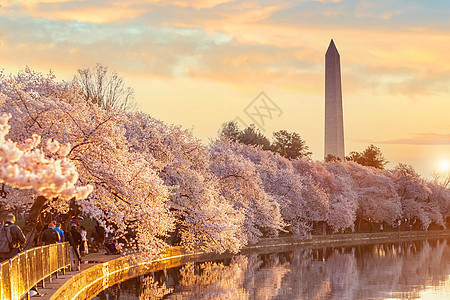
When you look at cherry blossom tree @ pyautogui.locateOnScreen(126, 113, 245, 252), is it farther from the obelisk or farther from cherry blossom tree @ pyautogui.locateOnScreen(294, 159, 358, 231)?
the obelisk

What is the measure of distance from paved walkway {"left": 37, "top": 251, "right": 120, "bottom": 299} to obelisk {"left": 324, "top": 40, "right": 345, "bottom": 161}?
66904mm

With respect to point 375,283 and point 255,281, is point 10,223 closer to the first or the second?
point 255,281

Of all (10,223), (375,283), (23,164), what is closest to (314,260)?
(375,283)

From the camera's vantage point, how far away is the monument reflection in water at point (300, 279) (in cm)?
3222

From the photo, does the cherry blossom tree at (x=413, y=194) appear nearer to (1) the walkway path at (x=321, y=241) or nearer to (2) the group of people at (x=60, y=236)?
(1) the walkway path at (x=321, y=241)

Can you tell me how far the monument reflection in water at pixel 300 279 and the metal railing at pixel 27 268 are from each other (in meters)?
4.27

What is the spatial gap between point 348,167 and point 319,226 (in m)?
19.6

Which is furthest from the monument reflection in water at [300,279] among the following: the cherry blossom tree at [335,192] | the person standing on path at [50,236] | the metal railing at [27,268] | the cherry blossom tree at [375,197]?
the cherry blossom tree at [375,197]

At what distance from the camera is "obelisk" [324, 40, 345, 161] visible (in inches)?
4035

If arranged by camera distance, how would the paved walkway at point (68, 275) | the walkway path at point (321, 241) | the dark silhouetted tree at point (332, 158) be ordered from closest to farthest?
the paved walkway at point (68, 275) → the walkway path at point (321, 241) → the dark silhouetted tree at point (332, 158)

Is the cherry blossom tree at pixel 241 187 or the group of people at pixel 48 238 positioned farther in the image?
the cherry blossom tree at pixel 241 187

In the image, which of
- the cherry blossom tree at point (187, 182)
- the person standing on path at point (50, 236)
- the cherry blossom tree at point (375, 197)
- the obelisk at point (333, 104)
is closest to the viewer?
the person standing on path at point (50, 236)

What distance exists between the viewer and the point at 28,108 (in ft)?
92.2

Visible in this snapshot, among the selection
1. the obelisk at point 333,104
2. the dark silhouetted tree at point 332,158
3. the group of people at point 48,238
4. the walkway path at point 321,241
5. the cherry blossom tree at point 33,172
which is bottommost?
the walkway path at point 321,241
